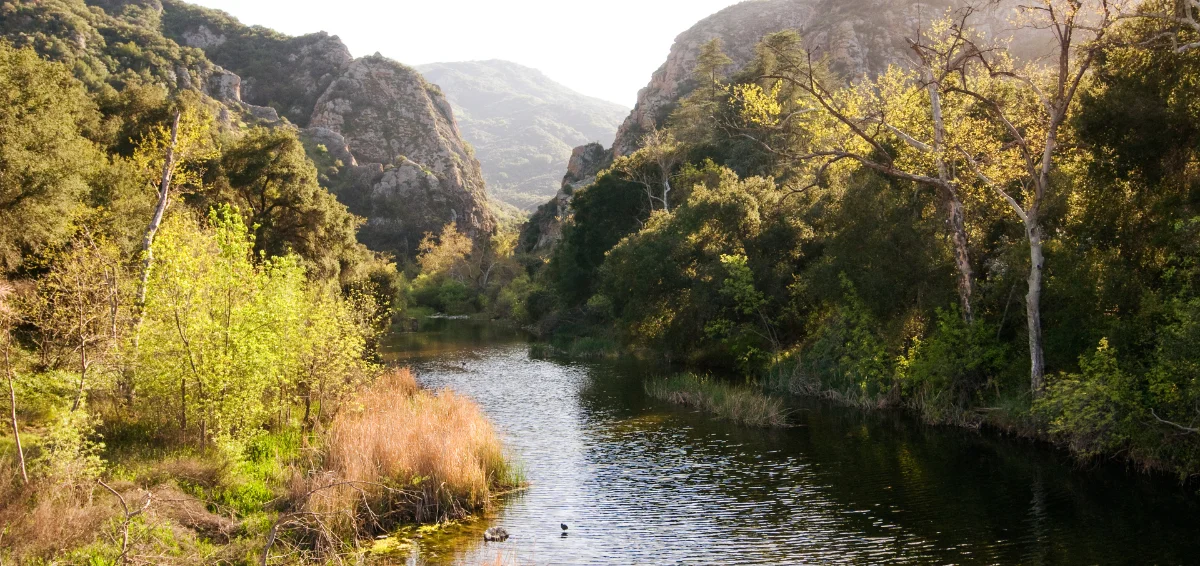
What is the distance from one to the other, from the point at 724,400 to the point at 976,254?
37.1 feet

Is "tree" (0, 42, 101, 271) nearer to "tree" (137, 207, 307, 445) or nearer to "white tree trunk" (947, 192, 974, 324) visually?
"tree" (137, 207, 307, 445)

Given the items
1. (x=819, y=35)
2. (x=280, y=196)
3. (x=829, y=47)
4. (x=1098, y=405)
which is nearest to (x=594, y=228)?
(x=280, y=196)

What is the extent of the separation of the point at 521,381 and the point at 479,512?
80.0 ft

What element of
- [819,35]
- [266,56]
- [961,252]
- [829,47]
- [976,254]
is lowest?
[976,254]

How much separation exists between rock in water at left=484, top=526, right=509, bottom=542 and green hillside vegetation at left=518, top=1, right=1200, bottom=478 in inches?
580

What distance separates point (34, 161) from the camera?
2567cm

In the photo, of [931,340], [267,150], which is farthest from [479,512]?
[267,150]

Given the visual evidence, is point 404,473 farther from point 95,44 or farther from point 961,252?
point 95,44

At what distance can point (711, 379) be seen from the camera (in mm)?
37469

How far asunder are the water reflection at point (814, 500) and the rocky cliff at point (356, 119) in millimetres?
132475

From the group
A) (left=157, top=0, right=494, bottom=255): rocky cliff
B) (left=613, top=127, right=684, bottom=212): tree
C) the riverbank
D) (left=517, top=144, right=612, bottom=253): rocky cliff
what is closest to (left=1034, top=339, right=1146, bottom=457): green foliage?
the riverbank

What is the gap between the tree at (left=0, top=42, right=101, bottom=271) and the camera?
24922 millimetres

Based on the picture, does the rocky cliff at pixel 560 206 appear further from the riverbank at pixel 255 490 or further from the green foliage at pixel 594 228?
the riverbank at pixel 255 490

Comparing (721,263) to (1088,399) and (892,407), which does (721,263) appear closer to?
(892,407)
